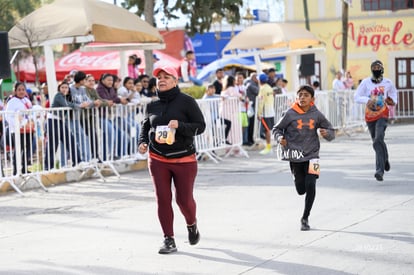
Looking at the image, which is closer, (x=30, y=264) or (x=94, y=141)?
(x=30, y=264)

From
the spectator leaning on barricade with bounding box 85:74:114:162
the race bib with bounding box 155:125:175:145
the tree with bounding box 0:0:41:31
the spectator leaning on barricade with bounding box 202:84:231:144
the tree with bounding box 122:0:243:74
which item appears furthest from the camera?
the tree with bounding box 0:0:41:31

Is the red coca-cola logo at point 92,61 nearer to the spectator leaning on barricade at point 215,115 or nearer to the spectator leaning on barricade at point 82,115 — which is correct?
the spectator leaning on barricade at point 215,115

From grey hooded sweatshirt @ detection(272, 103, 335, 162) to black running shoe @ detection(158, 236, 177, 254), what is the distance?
6.19 feet

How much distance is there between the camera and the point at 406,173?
47.5 feet

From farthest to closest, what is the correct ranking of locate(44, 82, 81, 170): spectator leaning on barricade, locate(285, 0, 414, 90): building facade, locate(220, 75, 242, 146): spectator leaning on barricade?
locate(285, 0, 414, 90): building facade < locate(220, 75, 242, 146): spectator leaning on barricade < locate(44, 82, 81, 170): spectator leaning on barricade

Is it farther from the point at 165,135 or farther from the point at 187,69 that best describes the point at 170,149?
the point at 187,69

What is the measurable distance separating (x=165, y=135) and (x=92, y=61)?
2168 centimetres

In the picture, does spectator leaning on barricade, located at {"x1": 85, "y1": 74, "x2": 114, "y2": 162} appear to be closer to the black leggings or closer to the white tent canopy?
the black leggings

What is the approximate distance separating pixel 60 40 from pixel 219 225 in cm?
737

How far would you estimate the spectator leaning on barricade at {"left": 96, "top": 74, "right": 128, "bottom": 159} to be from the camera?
15789 mm

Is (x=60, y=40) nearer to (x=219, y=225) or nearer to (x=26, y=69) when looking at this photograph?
(x=219, y=225)

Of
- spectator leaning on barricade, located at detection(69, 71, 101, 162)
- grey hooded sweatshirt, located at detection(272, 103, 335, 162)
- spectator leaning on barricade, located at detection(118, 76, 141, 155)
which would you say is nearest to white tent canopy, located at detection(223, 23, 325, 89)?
spectator leaning on barricade, located at detection(118, 76, 141, 155)

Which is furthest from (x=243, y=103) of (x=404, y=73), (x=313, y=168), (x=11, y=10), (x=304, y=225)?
(x=404, y=73)

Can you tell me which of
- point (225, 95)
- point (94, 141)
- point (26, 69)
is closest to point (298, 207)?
point (94, 141)
